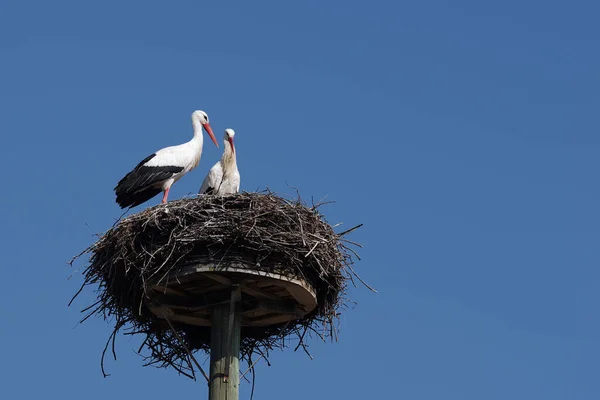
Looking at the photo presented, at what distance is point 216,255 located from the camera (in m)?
11.0

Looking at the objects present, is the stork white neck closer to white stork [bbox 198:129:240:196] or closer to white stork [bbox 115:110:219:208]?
white stork [bbox 198:129:240:196]

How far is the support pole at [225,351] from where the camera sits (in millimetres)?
11141

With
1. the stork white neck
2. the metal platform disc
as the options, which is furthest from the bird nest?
the stork white neck

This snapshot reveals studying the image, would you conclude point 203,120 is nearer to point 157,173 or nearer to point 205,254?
point 157,173

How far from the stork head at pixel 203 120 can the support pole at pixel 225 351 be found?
16.0 ft

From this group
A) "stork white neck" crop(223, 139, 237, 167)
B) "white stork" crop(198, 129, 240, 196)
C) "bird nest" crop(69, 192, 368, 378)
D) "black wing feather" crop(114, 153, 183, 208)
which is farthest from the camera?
"stork white neck" crop(223, 139, 237, 167)

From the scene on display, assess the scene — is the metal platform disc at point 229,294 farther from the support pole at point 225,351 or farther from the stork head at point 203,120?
the stork head at point 203,120

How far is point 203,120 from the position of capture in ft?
52.8

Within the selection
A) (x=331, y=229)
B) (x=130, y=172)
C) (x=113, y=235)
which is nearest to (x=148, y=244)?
(x=113, y=235)

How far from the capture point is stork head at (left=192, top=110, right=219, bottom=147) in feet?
52.5

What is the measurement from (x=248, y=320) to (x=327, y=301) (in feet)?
2.89

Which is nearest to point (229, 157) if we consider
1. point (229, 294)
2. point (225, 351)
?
point (229, 294)

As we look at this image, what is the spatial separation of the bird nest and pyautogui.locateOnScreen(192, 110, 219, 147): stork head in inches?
177

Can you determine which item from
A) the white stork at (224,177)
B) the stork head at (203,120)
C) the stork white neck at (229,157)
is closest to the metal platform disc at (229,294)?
the white stork at (224,177)
